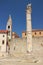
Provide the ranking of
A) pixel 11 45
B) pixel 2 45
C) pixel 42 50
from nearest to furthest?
pixel 42 50
pixel 11 45
pixel 2 45

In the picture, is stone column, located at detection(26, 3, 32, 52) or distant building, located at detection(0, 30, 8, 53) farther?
distant building, located at detection(0, 30, 8, 53)

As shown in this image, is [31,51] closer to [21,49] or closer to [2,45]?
[21,49]

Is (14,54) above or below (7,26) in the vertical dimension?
below

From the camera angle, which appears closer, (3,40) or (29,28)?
(29,28)

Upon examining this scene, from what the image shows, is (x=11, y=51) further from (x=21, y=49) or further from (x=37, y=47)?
(x=37, y=47)

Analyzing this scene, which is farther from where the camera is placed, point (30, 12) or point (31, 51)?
point (30, 12)

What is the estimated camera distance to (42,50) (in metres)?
44.3

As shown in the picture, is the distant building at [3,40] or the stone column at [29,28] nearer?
the stone column at [29,28]

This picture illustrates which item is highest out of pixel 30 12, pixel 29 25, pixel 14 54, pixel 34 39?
pixel 30 12

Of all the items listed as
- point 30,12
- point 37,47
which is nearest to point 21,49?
point 37,47

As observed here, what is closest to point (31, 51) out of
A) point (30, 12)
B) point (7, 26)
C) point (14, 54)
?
point (14, 54)

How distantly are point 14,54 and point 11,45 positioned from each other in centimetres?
349

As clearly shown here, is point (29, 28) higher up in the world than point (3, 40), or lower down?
higher up

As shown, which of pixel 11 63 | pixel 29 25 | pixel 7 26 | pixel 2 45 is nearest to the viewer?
pixel 11 63
